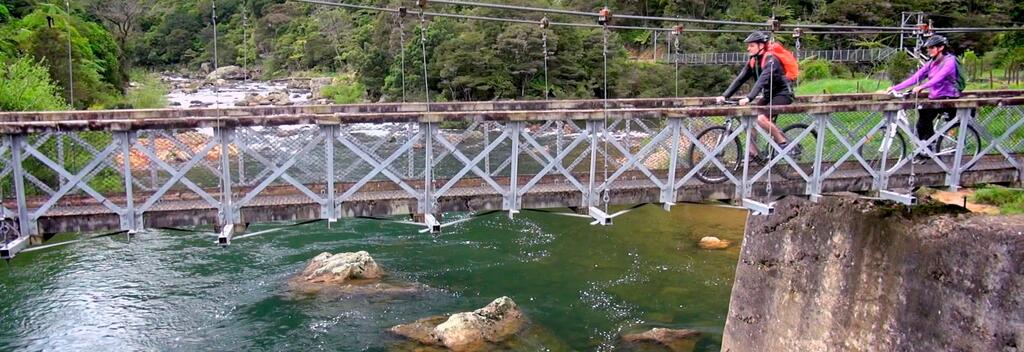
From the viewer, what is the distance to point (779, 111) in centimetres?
759

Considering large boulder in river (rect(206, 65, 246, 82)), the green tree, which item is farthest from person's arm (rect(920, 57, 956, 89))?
large boulder in river (rect(206, 65, 246, 82))

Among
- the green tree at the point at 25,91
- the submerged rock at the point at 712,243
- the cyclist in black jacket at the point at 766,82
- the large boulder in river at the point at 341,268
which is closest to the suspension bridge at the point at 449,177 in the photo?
the cyclist in black jacket at the point at 766,82

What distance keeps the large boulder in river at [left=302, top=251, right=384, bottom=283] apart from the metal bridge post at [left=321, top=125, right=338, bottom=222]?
Answer: 7695 mm

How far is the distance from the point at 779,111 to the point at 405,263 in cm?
1000

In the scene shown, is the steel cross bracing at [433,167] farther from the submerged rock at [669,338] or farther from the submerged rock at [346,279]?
the submerged rock at [346,279]

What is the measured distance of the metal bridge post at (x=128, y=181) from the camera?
20.5 ft

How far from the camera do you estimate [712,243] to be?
17.0m

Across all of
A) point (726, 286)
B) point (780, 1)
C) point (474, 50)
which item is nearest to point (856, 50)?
point (780, 1)

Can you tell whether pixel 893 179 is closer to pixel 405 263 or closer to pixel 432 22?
pixel 405 263

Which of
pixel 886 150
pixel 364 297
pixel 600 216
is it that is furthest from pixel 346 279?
pixel 886 150

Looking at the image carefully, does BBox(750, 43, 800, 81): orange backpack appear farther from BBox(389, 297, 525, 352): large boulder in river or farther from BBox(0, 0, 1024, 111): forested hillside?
BBox(0, 0, 1024, 111): forested hillside

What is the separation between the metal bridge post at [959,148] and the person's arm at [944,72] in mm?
609

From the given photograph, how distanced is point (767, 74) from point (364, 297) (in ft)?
28.4

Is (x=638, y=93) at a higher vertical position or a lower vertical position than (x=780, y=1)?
lower
